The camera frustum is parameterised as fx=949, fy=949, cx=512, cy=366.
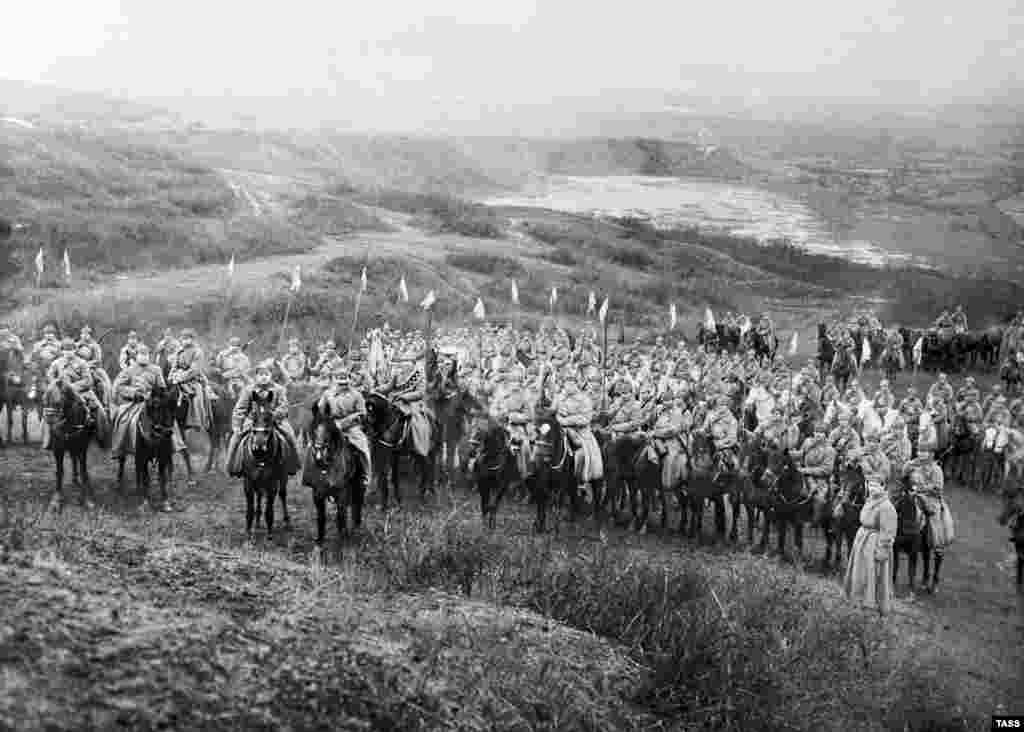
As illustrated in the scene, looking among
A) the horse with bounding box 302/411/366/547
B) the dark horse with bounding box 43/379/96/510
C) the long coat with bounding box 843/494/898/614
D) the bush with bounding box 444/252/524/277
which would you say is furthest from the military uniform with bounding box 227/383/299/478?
the bush with bounding box 444/252/524/277

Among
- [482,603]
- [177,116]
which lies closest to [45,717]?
[482,603]

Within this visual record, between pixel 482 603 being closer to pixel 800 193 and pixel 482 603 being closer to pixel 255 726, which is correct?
pixel 255 726

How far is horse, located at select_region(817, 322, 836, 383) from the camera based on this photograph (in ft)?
78.5

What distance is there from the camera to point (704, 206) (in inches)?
1147

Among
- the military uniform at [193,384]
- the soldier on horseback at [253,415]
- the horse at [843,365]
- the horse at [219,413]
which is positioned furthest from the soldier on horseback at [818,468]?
the horse at [843,365]

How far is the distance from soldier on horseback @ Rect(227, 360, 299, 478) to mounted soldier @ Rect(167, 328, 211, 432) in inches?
105

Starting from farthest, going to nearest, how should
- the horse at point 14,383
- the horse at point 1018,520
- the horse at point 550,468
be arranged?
the horse at point 14,383
the horse at point 550,468
the horse at point 1018,520

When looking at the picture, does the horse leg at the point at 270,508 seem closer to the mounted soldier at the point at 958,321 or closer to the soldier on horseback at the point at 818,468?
the soldier on horseback at the point at 818,468

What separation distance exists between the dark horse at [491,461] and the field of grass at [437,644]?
2614mm

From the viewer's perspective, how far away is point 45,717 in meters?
4.34

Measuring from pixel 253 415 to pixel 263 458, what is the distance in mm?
530

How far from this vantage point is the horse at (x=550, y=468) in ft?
42.0

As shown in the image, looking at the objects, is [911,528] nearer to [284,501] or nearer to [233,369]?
[284,501]

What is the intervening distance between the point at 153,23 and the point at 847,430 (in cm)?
2383
